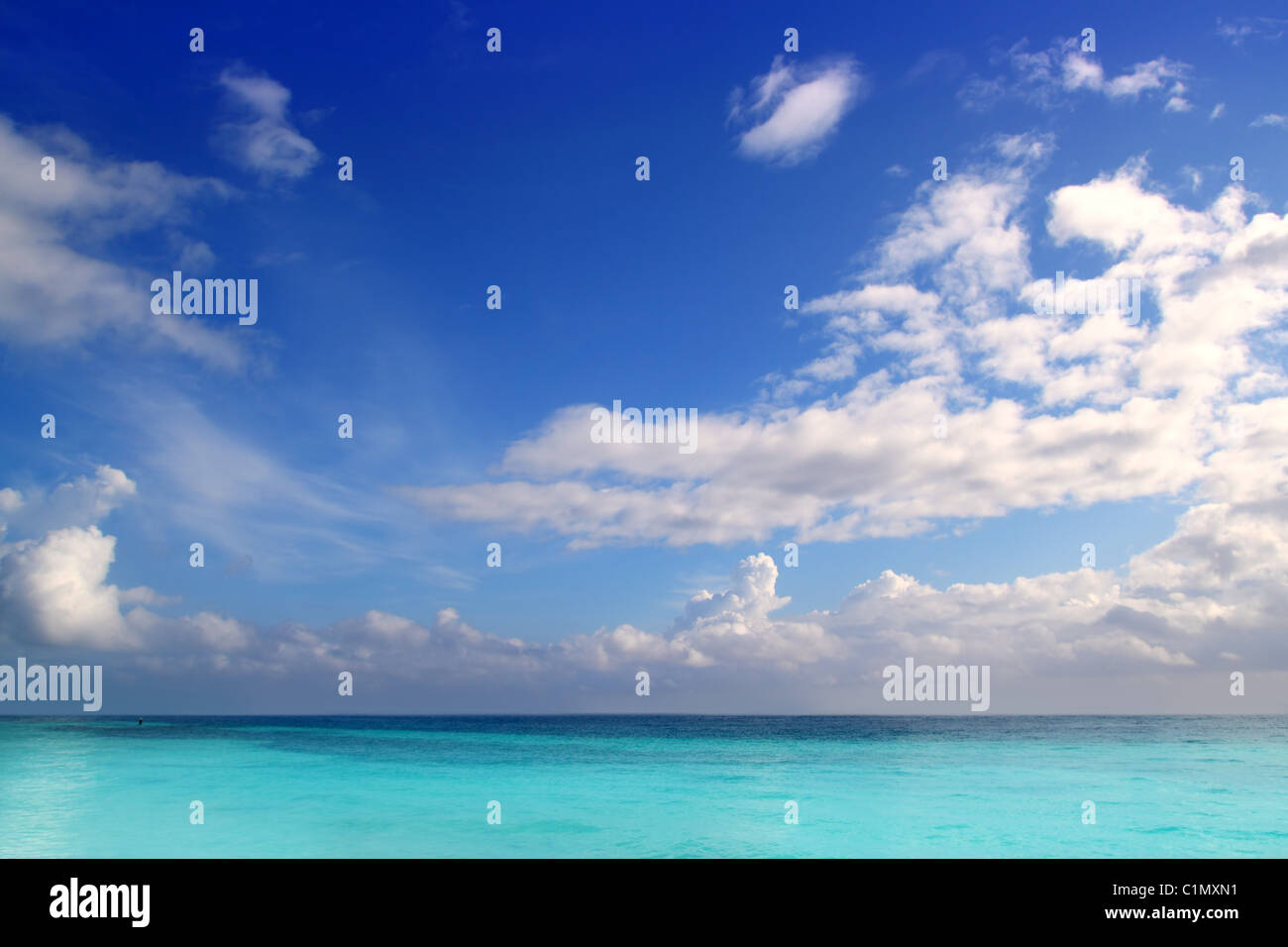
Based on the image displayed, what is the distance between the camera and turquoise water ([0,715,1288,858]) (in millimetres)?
15742

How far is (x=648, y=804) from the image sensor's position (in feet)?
69.0

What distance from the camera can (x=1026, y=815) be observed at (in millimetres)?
19078

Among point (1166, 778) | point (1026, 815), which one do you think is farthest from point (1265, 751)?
point (1026, 815)

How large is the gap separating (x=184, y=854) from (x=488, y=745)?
1338 inches

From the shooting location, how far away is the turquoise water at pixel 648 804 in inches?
620
